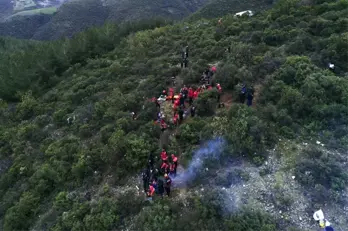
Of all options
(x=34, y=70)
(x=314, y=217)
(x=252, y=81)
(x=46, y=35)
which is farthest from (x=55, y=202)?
(x=46, y=35)

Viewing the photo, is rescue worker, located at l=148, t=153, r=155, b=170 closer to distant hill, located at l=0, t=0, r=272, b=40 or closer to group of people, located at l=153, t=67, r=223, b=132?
group of people, located at l=153, t=67, r=223, b=132

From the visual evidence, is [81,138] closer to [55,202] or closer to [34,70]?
[55,202]

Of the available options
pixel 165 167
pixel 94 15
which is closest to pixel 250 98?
pixel 165 167

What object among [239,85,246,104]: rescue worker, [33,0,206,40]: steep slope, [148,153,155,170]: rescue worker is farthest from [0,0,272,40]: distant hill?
[148,153,155,170]: rescue worker

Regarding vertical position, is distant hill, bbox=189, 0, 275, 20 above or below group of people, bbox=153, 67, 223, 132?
below

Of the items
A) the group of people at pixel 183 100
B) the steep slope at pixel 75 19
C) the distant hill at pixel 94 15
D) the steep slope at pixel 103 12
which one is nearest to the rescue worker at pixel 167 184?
the group of people at pixel 183 100
